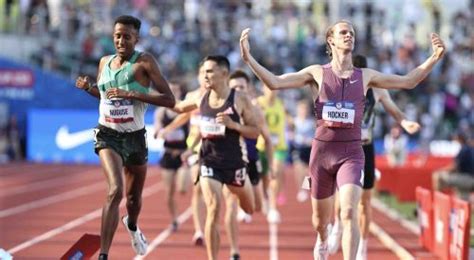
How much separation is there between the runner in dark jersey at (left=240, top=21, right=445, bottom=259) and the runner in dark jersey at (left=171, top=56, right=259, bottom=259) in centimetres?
134

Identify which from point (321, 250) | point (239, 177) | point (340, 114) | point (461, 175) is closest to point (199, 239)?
point (239, 177)

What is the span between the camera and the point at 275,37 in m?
37.6

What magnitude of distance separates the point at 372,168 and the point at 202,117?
235 centimetres

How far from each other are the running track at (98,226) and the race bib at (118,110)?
275 centimetres

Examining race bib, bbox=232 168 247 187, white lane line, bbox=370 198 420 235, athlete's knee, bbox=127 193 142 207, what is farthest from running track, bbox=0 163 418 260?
athlete's knee, bbox=127 193 142 207

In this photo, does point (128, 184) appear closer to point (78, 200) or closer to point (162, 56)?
point (78, 200)

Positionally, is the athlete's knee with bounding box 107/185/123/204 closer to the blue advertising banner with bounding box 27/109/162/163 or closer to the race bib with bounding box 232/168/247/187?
the race bib with bounding box 232/168/247/187

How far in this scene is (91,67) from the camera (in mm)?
35250

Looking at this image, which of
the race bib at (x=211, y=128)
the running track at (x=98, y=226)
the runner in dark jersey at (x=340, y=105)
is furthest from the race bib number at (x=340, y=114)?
the running track at (x=98, y=226)

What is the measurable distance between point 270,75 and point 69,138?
2722cm

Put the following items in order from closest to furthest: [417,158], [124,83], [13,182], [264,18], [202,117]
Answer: [124,83]
[202,117]
[13,182]
[417,158]
[264,18]

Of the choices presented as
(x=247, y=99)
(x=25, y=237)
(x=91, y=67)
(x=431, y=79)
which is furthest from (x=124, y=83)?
(x=431, y=79)

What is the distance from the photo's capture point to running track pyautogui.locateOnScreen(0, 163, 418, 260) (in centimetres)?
1294

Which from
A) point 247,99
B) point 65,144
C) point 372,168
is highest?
point 247,99
